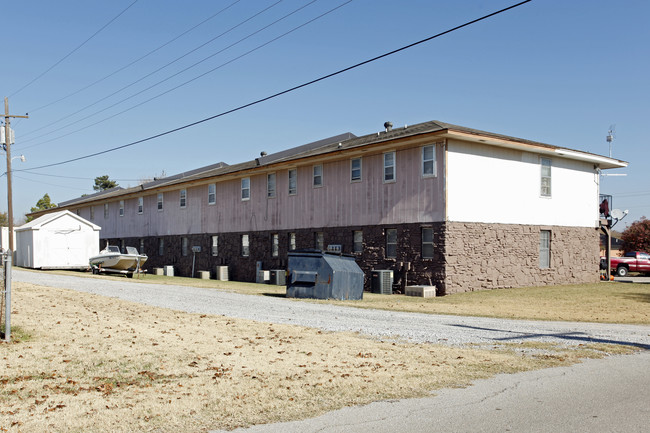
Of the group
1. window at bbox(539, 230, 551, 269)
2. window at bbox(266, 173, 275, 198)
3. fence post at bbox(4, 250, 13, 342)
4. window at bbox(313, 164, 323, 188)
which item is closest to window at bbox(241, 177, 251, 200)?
window at bbox(266, 173, 275, 198)

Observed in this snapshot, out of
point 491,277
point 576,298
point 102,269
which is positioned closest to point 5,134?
point 102,269

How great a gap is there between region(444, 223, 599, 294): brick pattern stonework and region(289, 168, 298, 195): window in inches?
431

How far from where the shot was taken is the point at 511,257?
88.4 ft

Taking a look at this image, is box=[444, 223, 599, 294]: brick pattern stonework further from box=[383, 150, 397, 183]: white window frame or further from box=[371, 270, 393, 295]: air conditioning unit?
box=[383, 150, 397, 183]: white window frame

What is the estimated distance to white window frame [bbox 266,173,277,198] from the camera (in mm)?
34750

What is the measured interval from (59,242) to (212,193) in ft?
33.6

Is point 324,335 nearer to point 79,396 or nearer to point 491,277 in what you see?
point 79,396

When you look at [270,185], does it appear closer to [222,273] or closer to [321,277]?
[222,273]

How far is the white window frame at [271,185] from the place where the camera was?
114 feet

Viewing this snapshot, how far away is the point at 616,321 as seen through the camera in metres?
16.1

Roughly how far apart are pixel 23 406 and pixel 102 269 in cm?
3169

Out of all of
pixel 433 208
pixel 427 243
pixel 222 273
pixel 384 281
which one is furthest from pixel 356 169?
pixel 222 273

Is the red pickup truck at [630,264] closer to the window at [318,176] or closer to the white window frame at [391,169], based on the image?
the white window frame at [391,169]

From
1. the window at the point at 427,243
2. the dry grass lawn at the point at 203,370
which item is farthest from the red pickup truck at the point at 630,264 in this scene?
the dry grass lawn at the point at 203,370
